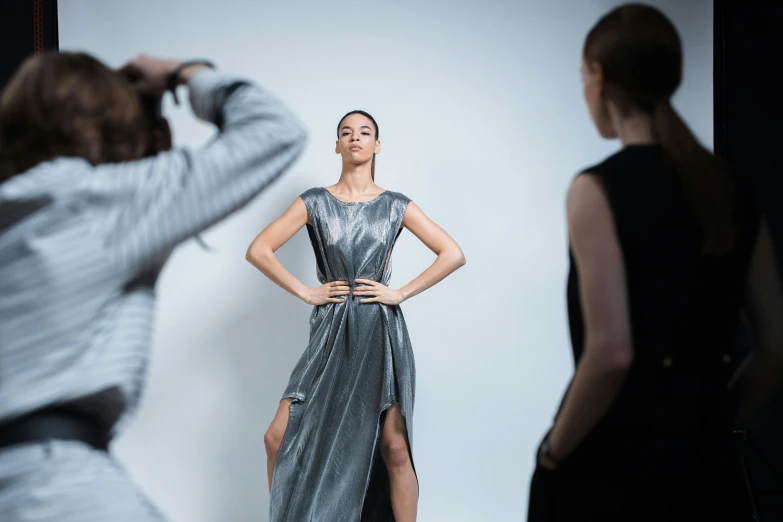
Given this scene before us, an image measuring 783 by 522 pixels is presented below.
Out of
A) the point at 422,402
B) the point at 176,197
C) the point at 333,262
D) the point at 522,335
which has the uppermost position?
the point at 176,197

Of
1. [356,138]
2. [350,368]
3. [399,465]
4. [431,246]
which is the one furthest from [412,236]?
[399,465]

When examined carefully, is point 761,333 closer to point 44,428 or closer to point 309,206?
point 44,428

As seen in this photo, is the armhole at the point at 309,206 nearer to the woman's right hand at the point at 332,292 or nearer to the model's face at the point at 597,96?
the woman's right hand at the point at 332,292

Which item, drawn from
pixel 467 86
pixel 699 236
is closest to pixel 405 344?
pixel 467 86

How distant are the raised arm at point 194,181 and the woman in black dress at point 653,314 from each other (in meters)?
0.38

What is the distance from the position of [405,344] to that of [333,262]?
1.21 feet

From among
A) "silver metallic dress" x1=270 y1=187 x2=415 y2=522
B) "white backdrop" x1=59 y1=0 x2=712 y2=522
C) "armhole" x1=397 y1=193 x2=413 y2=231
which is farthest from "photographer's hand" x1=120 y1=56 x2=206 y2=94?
"white backdrop" x1=59 y1=0 x2=712 y2=522

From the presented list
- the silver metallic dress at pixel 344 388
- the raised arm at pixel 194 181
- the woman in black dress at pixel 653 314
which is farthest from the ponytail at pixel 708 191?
the silver metallic dress at pixel 344 388

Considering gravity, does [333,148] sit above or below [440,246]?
above

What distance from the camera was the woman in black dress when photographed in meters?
1.03

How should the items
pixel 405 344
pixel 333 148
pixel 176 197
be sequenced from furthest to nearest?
pixel 333 148 < pixel 405 344 < pixel 176 197

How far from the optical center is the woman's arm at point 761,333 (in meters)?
1.07

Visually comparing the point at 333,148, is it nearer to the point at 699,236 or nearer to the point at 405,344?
the point at 405,344

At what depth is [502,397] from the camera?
3.68 metres
